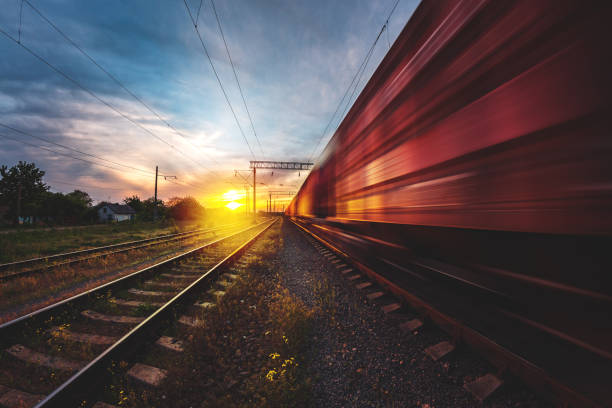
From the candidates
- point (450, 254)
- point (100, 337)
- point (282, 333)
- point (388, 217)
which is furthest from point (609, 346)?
point (100, 337)

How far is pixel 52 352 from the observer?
2.36 m

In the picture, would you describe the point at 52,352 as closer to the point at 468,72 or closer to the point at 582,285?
the point at 582,285

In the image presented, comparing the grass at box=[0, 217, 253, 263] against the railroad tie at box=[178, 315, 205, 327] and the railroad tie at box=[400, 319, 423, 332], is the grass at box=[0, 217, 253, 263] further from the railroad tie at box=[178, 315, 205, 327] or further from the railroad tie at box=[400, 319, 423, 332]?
the railroad tie at box=[400, 319, 423, 332]

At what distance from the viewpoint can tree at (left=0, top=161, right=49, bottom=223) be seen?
3992 centimetres

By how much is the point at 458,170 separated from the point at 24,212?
6657 cm

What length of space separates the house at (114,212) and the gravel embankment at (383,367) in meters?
76.7

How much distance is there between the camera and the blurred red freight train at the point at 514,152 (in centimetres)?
92

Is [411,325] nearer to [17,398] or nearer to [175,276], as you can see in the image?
[17,398]

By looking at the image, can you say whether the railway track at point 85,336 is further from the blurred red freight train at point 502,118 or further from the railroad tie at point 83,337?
the blurred red freight train at point 502,118

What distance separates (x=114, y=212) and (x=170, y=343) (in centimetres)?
7972

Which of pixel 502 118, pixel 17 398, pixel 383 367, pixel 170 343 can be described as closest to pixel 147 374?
pixel 170 343

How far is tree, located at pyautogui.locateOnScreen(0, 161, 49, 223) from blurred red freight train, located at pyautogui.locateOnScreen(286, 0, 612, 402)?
60.0 m

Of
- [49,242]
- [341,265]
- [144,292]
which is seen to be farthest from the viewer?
[49,242]

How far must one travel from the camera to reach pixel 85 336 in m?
2.65
